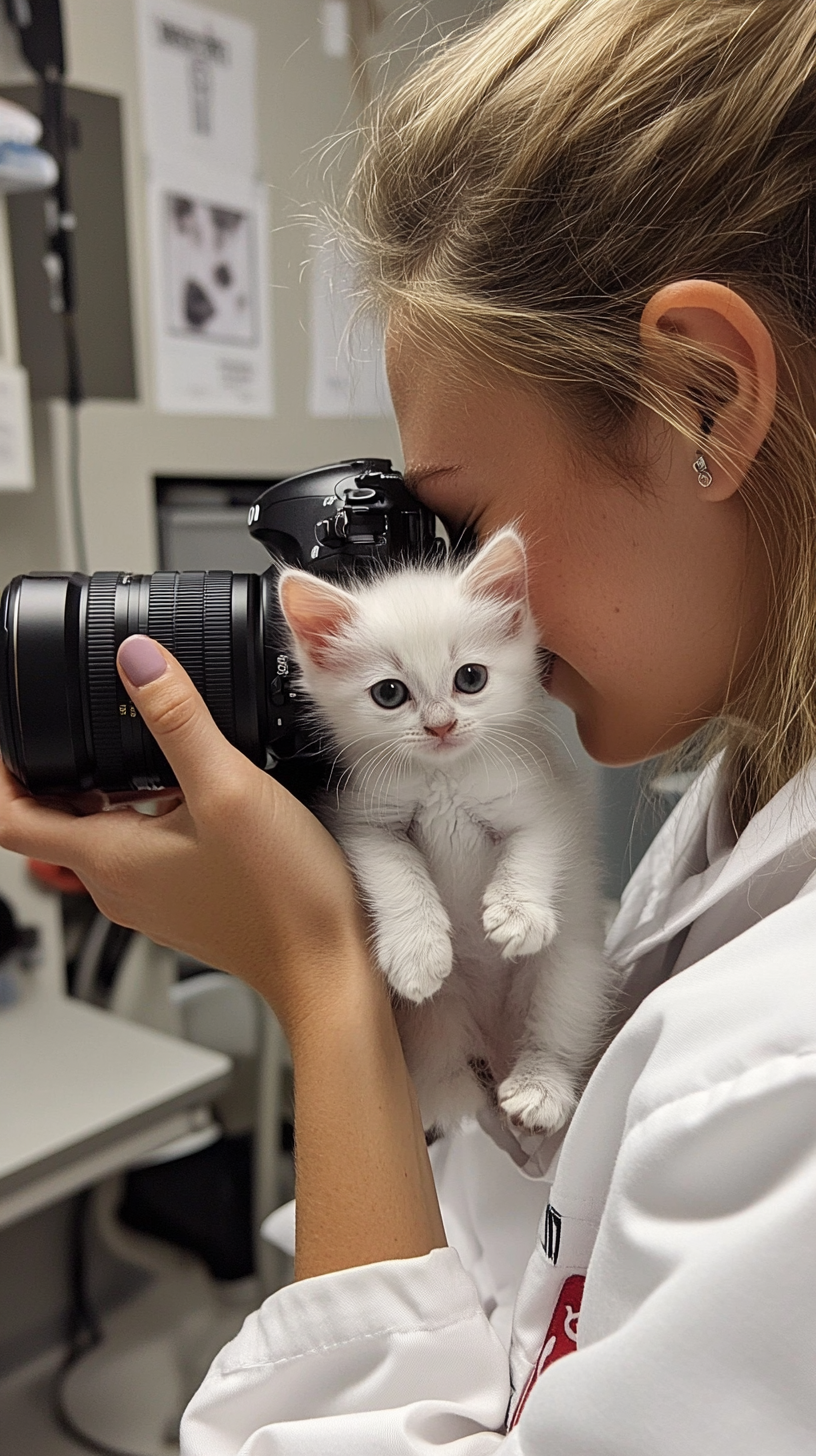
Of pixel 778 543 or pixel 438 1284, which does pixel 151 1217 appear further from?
pixel 778 543

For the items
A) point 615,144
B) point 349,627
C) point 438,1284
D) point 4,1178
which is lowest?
point 4,1178

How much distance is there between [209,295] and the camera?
158 cm

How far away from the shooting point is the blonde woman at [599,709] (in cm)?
44

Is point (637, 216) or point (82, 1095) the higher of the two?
point (637, 216)

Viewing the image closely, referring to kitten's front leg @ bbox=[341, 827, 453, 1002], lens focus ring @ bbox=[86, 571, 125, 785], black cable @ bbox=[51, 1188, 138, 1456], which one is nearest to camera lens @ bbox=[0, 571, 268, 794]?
lens focus ring @ bbox=[86, 571, 125, 785]

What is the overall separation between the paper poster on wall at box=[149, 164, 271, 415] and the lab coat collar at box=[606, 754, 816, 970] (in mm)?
1036

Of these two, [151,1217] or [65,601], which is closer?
[65,601]

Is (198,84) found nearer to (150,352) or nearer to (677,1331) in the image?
(150,352)

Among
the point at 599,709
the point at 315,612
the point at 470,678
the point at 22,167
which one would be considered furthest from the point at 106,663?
the point at 22,167

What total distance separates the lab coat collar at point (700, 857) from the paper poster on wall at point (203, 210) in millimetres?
1035

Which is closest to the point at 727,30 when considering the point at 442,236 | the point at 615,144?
the point at 615,144

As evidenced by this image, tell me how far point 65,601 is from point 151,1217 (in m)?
1.33

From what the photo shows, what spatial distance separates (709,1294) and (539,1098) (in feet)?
0.86

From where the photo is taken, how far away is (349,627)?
713 mm
